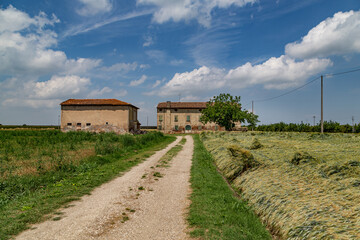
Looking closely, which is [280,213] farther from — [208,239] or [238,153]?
[238,153]

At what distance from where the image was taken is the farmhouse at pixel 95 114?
42156mm

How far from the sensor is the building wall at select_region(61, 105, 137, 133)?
138ft

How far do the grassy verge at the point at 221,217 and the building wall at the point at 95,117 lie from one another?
122ft

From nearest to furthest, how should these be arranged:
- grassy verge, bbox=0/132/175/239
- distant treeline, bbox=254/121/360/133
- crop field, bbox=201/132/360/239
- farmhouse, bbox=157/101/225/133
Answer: crop field, bbox=201/132/360/239
grassy verge, bbox=0/132/175/239
distant treeline, bbox=254/121/360/133
farmhouse, bbox=157/101/225/133

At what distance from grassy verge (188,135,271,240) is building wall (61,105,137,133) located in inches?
1459

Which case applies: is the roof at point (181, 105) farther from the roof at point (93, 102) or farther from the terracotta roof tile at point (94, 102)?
the terracotta roof tile at point (94, 102)

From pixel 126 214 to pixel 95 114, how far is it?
135 feet

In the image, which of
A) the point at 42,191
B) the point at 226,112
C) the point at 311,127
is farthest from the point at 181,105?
the point at 42,191

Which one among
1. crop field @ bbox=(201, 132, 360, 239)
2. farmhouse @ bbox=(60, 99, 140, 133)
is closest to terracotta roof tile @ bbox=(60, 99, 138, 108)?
farmhouse @ bbox=(60, 99, 140, 133)

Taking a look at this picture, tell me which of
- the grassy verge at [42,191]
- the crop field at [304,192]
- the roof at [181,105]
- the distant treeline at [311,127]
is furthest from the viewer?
the roof at [181,105]

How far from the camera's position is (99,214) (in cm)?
509

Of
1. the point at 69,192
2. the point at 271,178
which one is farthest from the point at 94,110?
the point at 271,178

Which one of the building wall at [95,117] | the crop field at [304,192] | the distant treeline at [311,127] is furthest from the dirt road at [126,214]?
the distant treeline at [311,127]

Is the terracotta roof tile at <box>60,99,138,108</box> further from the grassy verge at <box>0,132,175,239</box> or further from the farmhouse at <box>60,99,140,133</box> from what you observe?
the grassy verge at <box>0,132,175,239</box>
